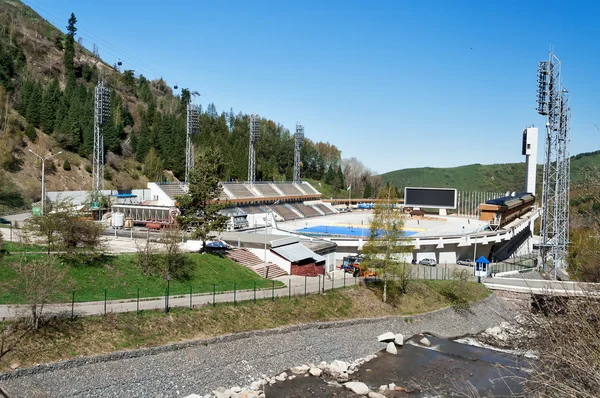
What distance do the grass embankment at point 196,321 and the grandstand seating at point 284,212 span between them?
36764mm

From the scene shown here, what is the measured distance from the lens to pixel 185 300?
2578 cm

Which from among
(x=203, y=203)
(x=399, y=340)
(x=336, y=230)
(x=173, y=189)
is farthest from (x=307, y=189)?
(x=399, y=340)

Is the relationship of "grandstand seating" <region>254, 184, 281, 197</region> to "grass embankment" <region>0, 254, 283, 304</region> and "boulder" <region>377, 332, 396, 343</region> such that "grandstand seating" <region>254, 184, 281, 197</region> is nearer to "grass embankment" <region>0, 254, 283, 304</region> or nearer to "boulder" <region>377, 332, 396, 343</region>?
"grass embankment" <region>0, 254, 283, 304</region>

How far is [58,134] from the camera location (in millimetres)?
69438

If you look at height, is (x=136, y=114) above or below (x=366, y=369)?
above

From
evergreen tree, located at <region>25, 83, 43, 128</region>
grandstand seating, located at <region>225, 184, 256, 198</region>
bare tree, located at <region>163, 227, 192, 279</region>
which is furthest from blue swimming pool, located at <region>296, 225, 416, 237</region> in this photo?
evergreen tree, located at <region>25, 83, 43, 128</region>

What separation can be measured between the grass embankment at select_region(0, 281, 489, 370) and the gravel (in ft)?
Result: 1.84

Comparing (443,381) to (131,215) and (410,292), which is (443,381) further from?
(131,215)

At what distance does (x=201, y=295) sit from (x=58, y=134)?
2043 inches

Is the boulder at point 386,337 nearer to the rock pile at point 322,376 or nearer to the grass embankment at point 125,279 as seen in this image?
the rock pile at point 322,376

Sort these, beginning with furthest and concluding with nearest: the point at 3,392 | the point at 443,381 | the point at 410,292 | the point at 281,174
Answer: the point at 281,174
the point at 410,292
the point at 443,381
the point at 3,392

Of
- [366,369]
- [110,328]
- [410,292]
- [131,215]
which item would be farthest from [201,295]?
[131,215]

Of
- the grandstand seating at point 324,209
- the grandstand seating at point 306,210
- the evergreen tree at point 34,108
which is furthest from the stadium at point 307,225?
the evergreen tree at point 34,108

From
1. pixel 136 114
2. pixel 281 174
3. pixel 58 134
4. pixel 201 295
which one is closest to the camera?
pixel 201 295
